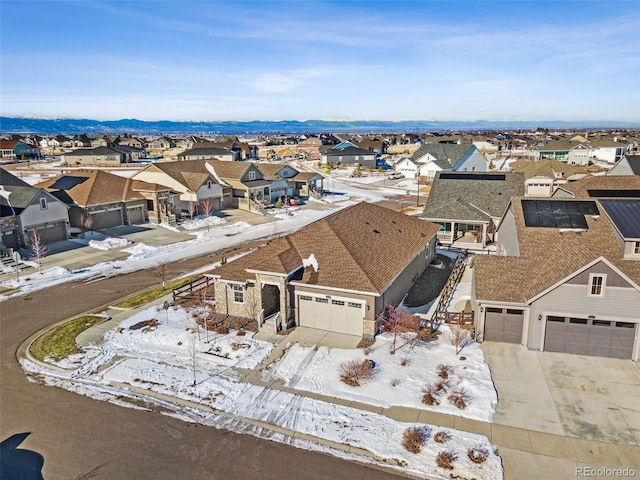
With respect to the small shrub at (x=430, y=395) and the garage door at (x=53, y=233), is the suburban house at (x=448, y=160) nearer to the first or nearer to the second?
the garage door at (x=53, y=233)

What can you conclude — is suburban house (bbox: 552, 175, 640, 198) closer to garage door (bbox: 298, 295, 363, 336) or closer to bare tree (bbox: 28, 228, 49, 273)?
garage door (bbox: 298, 295, 363, 336)

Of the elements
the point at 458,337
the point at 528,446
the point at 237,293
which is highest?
the point at 237,293

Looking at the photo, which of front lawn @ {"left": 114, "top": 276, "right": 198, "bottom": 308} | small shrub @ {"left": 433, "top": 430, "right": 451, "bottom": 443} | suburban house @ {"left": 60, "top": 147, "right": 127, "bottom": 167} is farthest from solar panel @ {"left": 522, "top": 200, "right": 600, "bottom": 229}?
suburban house @ {"left": 60, "top": 147, "right": 127, "bottom": 167}

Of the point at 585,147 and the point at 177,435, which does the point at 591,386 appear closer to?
the point at 177,435

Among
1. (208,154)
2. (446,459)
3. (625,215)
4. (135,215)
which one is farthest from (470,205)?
(208,154)

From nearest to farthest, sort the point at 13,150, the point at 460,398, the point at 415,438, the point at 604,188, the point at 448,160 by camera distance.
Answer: the point at 415,438 → the point at 460,398 → the point at 604,188 → the point at 448,160 → the point at 13,150

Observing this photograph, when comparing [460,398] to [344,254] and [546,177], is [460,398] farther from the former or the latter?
[546,177]
